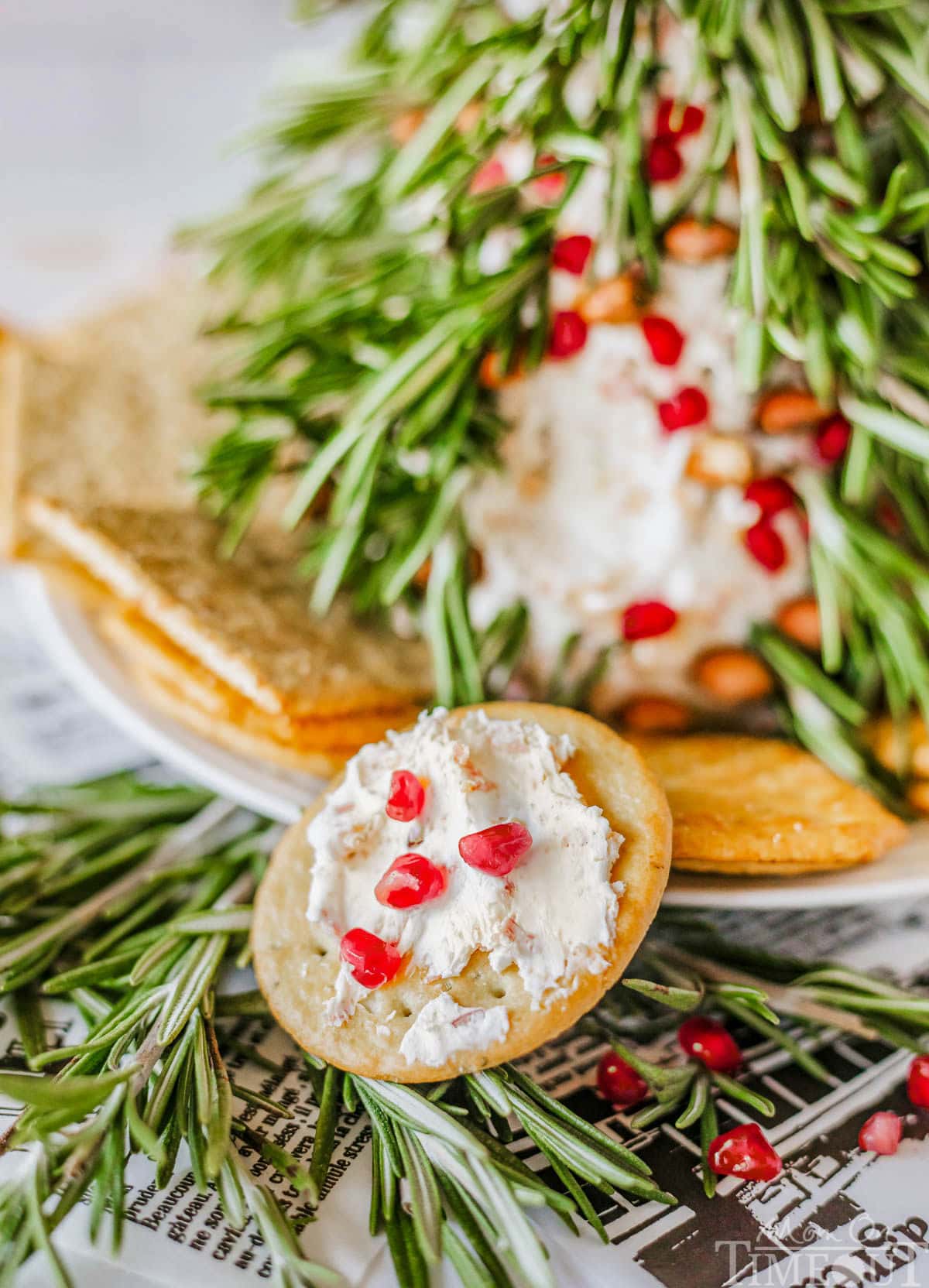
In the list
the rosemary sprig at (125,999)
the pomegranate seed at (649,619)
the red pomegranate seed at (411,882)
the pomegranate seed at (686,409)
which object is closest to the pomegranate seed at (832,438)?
the pomegranate seed at (686,409)

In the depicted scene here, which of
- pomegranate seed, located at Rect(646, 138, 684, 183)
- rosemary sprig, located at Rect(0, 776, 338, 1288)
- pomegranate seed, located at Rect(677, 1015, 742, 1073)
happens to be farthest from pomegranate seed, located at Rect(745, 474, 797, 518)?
rosemary sprig, located at Rect(0, 776, 338, 1288)

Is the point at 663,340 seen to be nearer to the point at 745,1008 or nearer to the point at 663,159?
the point at 663,159

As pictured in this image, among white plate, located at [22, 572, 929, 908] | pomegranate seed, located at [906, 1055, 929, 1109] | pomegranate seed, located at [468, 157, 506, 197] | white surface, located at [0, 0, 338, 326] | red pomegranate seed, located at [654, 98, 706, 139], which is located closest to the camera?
pomegranate seed, located at [906, 1055, 929, 1109]

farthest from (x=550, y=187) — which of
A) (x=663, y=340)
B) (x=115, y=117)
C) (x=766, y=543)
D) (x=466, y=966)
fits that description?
(x=115, y=117)

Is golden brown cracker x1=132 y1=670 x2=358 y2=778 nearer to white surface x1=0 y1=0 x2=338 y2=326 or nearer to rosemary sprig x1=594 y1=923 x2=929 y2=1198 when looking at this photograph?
rosemary sprig x1=594 y1=923 x2=929 y2=1198

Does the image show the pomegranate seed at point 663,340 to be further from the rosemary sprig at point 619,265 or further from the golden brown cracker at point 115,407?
the golden brown cracker at point 115,407

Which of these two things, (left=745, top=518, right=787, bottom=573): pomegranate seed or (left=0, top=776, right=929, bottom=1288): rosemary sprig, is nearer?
(left=0, top=776, right=929, bottom=1288): rosemary sprig
